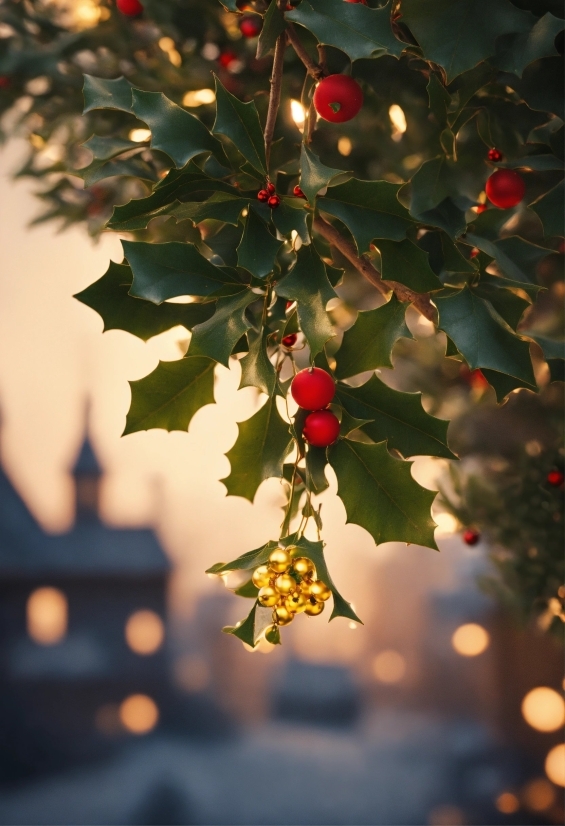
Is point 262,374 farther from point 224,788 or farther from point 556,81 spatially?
point 224,788

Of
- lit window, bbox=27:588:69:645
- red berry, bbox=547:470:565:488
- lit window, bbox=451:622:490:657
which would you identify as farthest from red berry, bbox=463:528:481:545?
lit window, bbox=27:588:69:645

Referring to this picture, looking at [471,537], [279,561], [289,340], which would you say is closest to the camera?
[279,561]

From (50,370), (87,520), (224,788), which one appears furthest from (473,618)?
(50,370)

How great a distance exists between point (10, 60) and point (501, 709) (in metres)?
1.67

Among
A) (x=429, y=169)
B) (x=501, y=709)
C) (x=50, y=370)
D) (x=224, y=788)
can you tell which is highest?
(x=429, y=169)

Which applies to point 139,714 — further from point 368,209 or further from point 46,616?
point 368,209

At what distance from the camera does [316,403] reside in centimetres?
37

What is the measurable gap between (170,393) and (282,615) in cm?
14

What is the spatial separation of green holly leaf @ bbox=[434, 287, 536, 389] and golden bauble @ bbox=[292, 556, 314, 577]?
0.44 ft

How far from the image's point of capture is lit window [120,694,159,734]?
1.70m

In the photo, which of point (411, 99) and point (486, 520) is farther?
point (486, 520)

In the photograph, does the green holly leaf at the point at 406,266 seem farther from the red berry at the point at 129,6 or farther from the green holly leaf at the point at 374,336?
the red berry at the point at 129,6

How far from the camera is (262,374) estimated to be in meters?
0.35

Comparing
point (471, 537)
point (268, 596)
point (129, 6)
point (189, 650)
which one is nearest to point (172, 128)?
point (268, 596)
